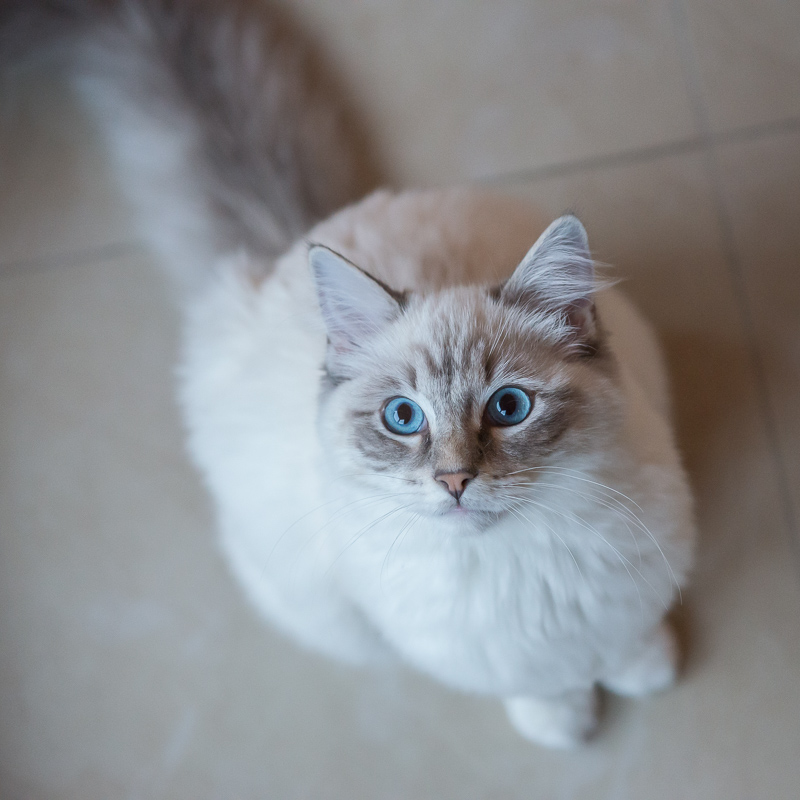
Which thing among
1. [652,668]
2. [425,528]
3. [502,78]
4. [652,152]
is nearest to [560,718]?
[652,668]

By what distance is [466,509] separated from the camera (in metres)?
0.88

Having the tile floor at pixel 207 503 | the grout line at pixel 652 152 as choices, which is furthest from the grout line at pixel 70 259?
the grout line at pixel 652 152

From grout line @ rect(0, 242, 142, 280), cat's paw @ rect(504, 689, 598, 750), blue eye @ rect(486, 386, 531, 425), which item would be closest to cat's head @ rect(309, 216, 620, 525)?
blue eye @ rect(486, 386, 531, 425)

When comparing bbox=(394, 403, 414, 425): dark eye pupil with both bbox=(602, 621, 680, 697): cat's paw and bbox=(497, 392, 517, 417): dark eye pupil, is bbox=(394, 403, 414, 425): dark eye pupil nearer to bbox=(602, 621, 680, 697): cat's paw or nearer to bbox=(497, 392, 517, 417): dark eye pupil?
bbox=(497, 392, 517, 417): dark eye pupil

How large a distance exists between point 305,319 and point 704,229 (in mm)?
1031

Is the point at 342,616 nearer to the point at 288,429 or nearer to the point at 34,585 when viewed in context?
the point at 288,429

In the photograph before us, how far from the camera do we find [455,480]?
85 cm

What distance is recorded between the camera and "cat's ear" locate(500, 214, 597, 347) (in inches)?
34.9

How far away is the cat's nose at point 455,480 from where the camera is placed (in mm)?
854

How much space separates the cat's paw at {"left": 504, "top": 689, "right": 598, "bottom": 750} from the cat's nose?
695mm

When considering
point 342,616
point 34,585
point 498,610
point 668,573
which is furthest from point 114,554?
point 668,573

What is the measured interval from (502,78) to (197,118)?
2.56 ft

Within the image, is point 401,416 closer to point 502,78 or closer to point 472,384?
point 472,384

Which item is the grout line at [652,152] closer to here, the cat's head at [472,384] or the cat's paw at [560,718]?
the cat's head at [472,384]
